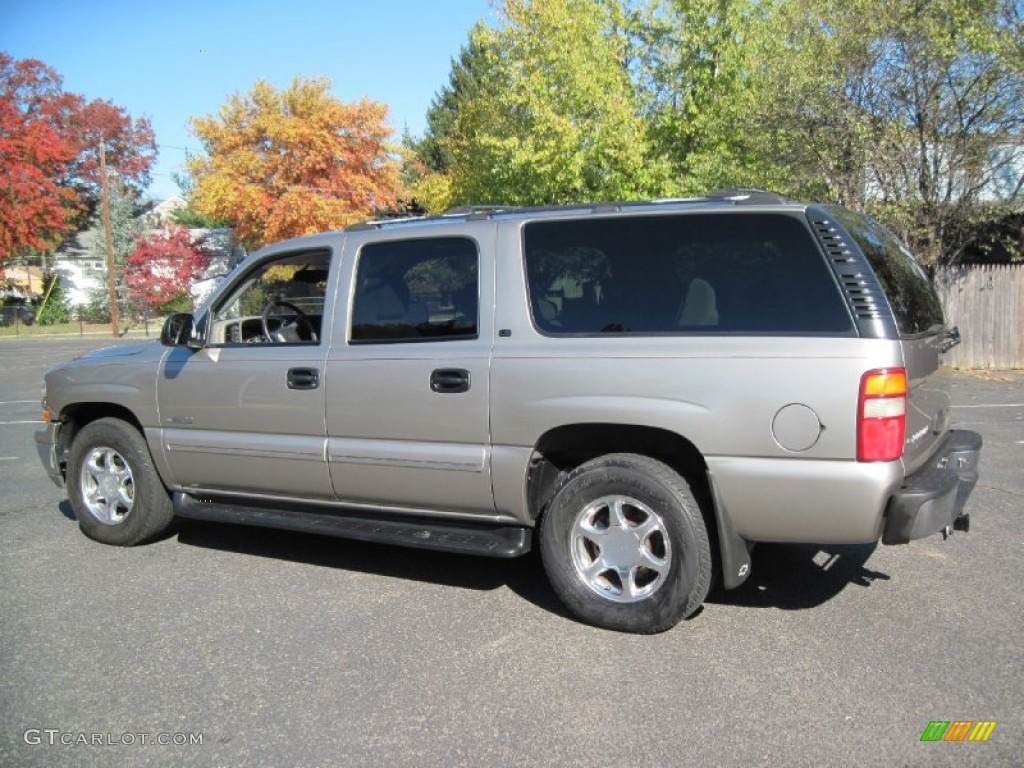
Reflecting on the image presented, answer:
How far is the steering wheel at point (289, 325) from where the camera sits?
208 inches

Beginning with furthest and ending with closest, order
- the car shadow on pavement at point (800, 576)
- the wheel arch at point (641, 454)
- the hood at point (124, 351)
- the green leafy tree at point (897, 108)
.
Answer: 1. the green leafy tree at point (897, 108)
2. the hood at point (124, 351)
3. the car shadow on pavement at point (800, 576)
4. the wheel arch at point (641, 454)

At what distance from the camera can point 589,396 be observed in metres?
3.96

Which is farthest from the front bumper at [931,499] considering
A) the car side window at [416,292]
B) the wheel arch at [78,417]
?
the wheel arch at [78,417]

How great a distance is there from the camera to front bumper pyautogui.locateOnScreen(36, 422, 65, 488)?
575 centimetres

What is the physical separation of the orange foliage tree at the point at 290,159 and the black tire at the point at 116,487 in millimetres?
25444

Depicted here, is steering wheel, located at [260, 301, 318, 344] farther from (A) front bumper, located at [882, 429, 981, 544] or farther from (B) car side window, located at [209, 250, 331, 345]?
(A) front bumper, located at [882, 429, 981, 544]

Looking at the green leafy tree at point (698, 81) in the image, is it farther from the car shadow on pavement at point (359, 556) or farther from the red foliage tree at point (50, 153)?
the red foliage tree at point (50, 153)

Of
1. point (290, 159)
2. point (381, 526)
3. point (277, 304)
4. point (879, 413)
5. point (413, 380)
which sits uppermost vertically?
point (290, 159)

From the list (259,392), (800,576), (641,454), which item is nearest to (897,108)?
(800,576)

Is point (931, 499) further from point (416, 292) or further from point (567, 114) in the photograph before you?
point (567, 114)

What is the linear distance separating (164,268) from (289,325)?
37280 millimetres

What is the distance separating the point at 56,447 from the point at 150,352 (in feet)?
3.48

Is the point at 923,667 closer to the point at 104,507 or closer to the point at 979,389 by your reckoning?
the point at 104,507

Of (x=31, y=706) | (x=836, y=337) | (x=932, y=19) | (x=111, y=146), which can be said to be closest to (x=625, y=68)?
(x=932, y=19)
